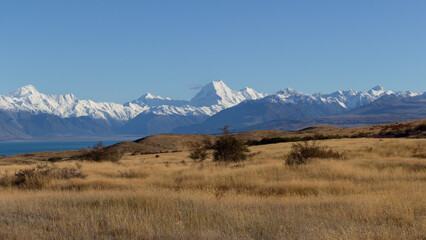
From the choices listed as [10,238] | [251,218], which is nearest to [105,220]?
[10,238]

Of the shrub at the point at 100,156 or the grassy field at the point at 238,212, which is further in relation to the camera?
the shrub at the point at 100,156

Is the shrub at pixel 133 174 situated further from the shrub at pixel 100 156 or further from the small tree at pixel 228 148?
the shrub at pixel 100 156

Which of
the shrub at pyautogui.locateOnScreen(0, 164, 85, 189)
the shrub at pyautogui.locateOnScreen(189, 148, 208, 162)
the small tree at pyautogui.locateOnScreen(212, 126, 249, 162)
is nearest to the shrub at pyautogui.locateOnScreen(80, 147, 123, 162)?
the shrub at pyautogui.locateOnScreen(189, 148, 208, 162)

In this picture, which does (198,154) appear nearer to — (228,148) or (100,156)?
(228,148)

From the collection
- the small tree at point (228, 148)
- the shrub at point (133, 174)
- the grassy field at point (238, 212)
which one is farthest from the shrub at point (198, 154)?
the grassy field at point (238, 212)

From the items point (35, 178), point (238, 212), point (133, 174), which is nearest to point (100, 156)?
point (133, 174)

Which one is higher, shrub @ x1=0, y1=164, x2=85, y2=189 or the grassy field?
shrub @ x1=0, y1=164, x2=85, y2=189

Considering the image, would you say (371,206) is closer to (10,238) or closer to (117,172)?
(10,238)

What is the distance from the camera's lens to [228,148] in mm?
27469

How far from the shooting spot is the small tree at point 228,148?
27.2m

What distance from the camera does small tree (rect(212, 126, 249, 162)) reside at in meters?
27.2

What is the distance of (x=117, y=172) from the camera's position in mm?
20000

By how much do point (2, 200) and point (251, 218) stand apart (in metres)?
7.07

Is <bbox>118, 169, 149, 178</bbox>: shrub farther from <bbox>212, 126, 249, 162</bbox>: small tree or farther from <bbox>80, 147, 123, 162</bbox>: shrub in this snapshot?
<bbox>80, 147, 123, 162</bbox>: shrub
